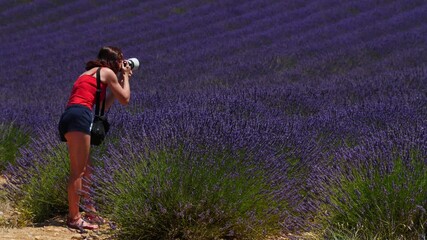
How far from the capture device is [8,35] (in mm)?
14680

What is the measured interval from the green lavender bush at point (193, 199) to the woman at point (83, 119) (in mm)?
369

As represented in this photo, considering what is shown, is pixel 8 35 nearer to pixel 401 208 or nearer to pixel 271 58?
pixel 271 58

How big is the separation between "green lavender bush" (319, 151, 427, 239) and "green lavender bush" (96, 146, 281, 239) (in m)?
0.35

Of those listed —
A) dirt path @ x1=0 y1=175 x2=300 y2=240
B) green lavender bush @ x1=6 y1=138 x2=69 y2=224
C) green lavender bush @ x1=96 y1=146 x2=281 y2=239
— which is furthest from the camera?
green lavender bush @ x1=6 y1=138 x2=69 y2=224

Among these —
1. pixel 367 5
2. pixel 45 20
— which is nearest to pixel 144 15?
pixel 45 20

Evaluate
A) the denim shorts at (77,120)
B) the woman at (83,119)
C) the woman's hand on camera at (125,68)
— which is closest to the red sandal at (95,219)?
the woman at (83,119)

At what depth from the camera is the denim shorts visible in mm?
3502

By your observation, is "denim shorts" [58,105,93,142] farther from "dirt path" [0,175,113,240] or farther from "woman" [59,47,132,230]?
"dirt path" [0,175,113,240]

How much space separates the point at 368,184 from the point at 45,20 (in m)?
13.9

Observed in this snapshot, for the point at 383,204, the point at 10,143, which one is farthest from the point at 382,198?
the point at 10,143

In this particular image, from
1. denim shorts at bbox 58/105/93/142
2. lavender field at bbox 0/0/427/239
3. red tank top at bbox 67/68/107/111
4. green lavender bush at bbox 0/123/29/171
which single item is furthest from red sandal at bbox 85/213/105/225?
green lavender bush at bbox 0/123/29/171

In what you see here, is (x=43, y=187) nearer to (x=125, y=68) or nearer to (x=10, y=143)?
(x=125, y=68)

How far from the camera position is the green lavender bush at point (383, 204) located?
2.74 meters

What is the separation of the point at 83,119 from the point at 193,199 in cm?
77
